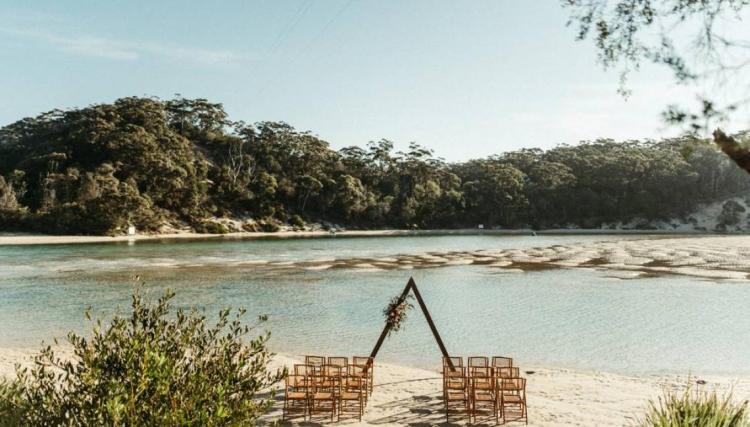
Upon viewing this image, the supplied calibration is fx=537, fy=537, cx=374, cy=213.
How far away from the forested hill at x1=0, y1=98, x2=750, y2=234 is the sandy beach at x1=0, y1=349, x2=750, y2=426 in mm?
68540

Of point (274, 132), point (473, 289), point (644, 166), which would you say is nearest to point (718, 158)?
point (644, 166)

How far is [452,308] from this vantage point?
23719mm

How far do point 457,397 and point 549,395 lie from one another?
2.23m

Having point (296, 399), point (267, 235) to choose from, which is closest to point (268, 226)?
point (267, 235)

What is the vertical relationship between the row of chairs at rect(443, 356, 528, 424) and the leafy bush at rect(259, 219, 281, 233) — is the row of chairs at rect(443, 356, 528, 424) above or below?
below

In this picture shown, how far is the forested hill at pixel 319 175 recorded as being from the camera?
3194 inches

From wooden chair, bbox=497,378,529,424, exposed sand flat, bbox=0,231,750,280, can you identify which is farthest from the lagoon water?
wooden chair, bbox=497,378,529,424

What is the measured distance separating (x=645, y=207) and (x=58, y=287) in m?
99.6

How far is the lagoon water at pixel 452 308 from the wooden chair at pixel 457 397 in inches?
155

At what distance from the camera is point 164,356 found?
170 inches

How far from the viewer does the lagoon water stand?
52.9ft

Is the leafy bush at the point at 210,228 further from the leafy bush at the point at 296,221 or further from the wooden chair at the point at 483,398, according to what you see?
the wooden chair at the point at 483,398

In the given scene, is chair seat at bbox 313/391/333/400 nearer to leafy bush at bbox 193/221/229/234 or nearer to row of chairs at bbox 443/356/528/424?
row of chairs at bbox 443/356/528/424

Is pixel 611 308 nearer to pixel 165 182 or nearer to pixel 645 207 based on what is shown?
pixel 165 182
